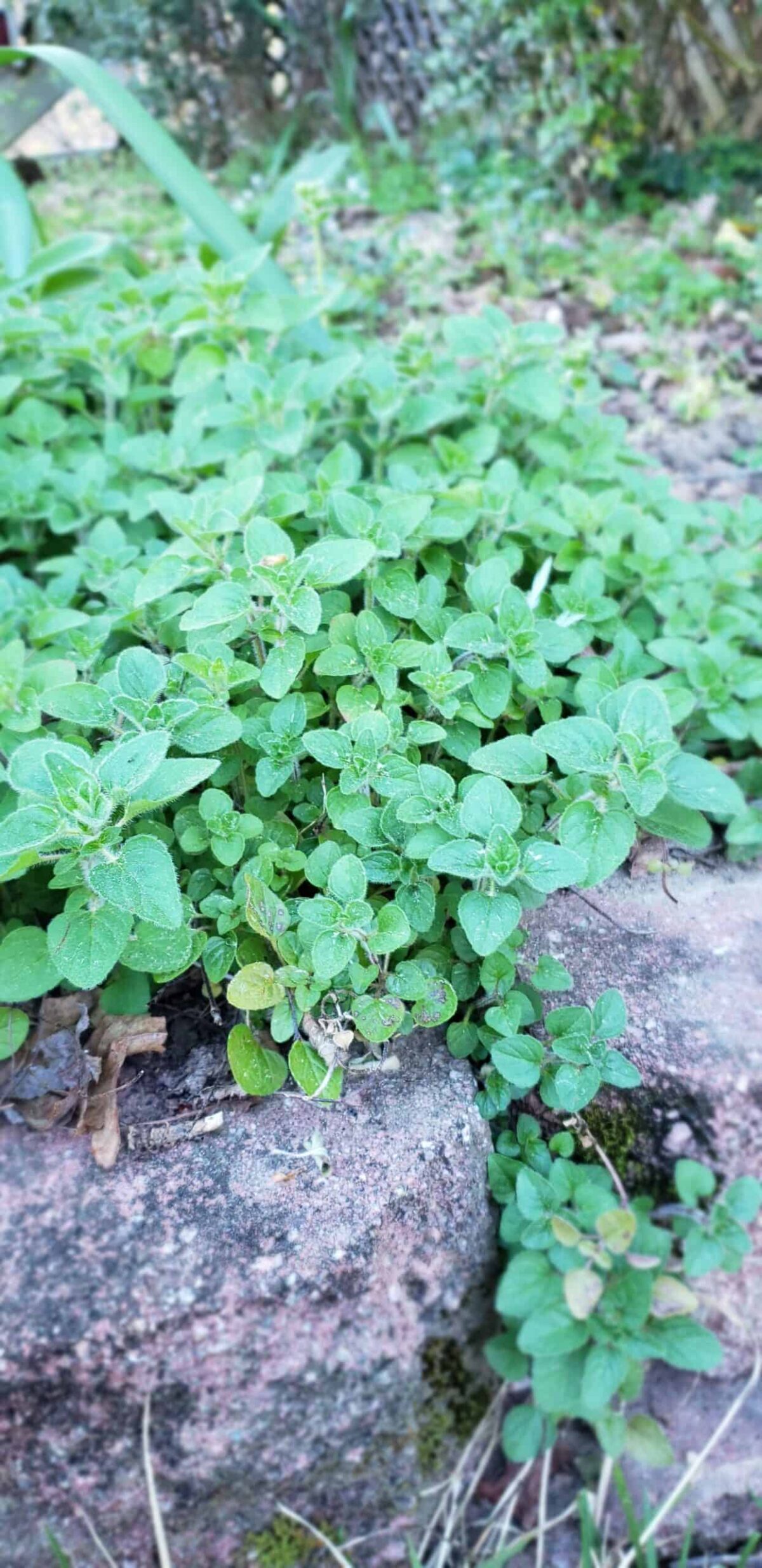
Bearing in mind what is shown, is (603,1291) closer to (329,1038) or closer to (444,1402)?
(444,1402)

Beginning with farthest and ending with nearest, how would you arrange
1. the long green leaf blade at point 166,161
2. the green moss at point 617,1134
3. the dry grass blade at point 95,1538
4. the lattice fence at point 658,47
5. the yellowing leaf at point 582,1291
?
1. the lattice fence at point 658,47
2. the long green leaf blade at point 166,161
3. the green moss at point 617,1134
4. the dry grass blade at point 95,1538
5. the yellowing leaf at point 582,1291

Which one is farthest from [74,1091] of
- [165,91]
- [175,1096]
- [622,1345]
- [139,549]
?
[165,91]

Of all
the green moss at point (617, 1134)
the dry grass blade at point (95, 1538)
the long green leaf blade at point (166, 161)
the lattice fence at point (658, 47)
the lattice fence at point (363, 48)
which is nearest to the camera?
the dry grass blade at point (95, 1538)

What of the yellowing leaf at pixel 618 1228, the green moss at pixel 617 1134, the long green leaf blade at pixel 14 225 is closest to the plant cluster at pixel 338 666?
the green moss at pixel 617 1134

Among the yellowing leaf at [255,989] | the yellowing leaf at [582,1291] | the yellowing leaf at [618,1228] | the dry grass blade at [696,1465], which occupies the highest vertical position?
the yellowing leaf at [255,989]

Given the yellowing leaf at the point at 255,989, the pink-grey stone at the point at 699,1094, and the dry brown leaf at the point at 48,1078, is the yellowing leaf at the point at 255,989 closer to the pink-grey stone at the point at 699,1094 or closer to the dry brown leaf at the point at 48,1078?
the dry brown leaf at the point at 48,1078

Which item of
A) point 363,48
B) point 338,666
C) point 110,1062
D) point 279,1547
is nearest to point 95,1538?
point 279,1547

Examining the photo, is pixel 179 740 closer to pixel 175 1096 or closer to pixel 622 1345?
pixel 175 1096

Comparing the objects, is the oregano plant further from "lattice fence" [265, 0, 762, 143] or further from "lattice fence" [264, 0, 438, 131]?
"lattice fence" [264, 0, 438, 131]
